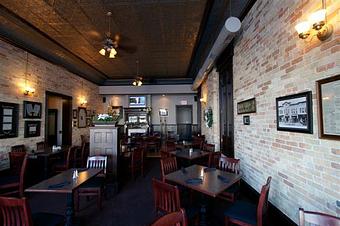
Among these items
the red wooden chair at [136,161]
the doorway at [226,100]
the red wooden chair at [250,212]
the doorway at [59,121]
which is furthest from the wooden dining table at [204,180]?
the doorway at [59,121]

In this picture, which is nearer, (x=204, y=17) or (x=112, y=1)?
(x=112, y=1)

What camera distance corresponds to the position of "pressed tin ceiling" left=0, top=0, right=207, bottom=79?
4102 millimetres

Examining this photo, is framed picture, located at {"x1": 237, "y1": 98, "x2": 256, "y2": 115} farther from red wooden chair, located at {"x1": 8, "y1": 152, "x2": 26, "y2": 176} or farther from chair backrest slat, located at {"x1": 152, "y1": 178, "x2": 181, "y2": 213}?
red wooden chair, located at {"x1": 8, "y1": 152, "x2": 26, "y2": 176}

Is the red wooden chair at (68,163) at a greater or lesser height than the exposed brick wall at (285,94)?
lesser

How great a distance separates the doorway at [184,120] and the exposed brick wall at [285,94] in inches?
309

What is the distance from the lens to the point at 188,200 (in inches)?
155

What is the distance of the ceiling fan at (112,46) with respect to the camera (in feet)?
14.9

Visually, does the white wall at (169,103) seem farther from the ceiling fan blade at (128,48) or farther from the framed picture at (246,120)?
the framed picture at (246,120)

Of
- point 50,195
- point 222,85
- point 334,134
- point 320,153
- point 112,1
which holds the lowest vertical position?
point 50,195

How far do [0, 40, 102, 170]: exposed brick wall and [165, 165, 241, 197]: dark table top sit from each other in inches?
185

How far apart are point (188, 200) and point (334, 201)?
251 cm

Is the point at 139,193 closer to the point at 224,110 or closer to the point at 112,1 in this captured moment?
the point at 224,110


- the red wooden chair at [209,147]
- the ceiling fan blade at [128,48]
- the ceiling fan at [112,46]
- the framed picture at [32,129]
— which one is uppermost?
the ceiling fan blade at [128,48]

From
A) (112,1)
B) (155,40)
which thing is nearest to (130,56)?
(155,40)
